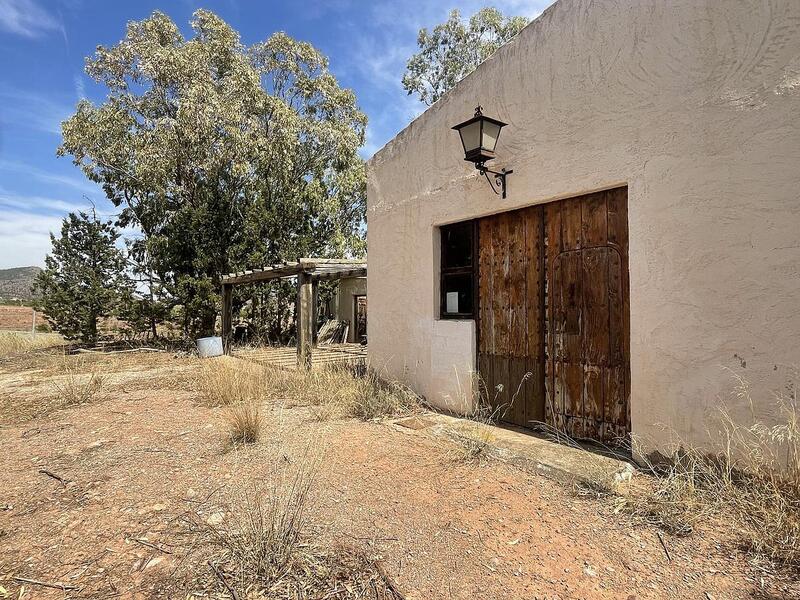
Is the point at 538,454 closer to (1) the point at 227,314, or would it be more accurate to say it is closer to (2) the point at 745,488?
(2) the point at 745,488

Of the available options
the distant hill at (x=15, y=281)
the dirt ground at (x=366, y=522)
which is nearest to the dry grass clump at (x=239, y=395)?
the dirt ground at (x=366, y=522)

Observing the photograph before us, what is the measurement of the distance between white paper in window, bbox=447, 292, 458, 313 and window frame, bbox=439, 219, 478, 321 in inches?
2.0

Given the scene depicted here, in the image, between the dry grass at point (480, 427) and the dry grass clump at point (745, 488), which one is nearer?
the dry grass clump at point (745, 488)

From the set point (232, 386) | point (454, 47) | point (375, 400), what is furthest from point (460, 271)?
point (454, 47)

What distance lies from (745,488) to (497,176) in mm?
3454

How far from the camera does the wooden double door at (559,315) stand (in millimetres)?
3955

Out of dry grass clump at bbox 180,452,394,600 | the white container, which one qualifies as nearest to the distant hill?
the white container

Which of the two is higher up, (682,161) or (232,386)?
(682,161)

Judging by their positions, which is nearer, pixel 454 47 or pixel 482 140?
pixel 482 140

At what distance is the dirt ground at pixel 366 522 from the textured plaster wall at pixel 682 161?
123cm

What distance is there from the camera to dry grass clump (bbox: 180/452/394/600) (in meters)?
2.09

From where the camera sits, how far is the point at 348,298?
59.0 ft

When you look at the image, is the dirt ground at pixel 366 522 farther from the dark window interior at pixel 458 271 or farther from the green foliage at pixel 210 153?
the green foliage at pixel 210 153

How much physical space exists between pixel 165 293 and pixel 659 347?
47.0 feet
